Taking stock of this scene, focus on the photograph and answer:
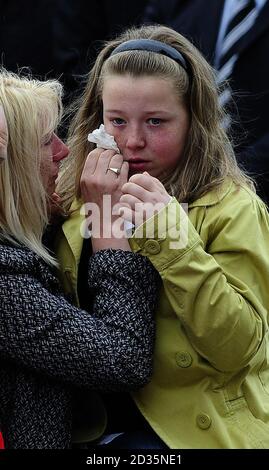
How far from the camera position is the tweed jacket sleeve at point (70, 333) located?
8.79 ft

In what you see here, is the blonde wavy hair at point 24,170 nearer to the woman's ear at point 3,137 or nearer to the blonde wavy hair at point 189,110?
the woman's ear at point 3,137

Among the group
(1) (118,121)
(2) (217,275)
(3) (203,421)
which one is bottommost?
(3) (203,421)

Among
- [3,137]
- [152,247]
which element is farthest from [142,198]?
[3,137]

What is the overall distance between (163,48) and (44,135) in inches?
17.6

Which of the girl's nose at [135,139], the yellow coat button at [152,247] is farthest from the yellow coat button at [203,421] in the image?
the girl's nose at [135,139]

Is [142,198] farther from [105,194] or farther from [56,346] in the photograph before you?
[56,346]

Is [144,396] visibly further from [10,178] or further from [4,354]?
[10,178]

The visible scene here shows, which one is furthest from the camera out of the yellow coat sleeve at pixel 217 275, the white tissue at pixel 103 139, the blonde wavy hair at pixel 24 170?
the white tissue at pixel 103 139

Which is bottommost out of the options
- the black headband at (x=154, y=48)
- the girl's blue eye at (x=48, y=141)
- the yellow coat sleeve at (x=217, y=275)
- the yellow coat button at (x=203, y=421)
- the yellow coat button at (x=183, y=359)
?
the yellow coat button at (x=203, y=421)

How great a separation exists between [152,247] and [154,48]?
0.66 m

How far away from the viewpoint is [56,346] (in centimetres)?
268

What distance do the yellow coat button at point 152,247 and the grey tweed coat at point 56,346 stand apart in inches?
3.3

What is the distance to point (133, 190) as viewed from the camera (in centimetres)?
278
